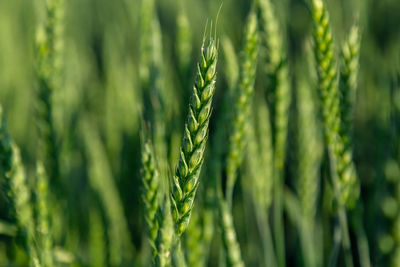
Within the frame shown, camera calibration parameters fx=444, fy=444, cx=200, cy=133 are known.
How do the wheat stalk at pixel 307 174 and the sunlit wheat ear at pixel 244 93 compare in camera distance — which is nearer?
the sunlit wheat ear at pixel 244 93

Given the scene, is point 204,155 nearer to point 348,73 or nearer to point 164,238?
point 348,73

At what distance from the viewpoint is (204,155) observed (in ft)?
3.77

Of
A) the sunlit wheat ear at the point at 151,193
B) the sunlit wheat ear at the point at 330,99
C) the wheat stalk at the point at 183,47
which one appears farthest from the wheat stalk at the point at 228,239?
the wheat stalk at the point at 183,47

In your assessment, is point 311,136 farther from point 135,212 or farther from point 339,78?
point 135,212

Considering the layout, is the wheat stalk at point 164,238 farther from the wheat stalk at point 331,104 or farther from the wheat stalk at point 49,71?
the wheat stalk at point 49,71

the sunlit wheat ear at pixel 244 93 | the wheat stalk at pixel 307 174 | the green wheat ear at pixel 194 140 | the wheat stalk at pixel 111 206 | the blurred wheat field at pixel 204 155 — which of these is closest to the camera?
the green wheat ear at pixel 194 140

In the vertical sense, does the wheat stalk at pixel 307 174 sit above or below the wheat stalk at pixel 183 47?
below

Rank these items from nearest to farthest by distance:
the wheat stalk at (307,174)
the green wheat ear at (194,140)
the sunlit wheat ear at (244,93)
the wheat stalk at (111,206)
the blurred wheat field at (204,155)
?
1. the green wheat ear at (194,140)
2. the blurred wheat field at (204,155)
3. the sunlit wheat ear at (244,93)
4. the wheat stalk at (307,174)
5. the wheat stalk at (111,206)

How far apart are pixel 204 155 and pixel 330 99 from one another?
1.52 feet

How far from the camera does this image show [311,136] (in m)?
1.02

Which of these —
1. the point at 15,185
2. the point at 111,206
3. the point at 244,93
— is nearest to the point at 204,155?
the point at 111,206

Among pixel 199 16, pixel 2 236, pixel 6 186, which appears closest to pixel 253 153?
pixel 6 186

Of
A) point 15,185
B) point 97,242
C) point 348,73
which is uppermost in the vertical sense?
point 348,73

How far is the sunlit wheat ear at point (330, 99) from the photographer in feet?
2.37
